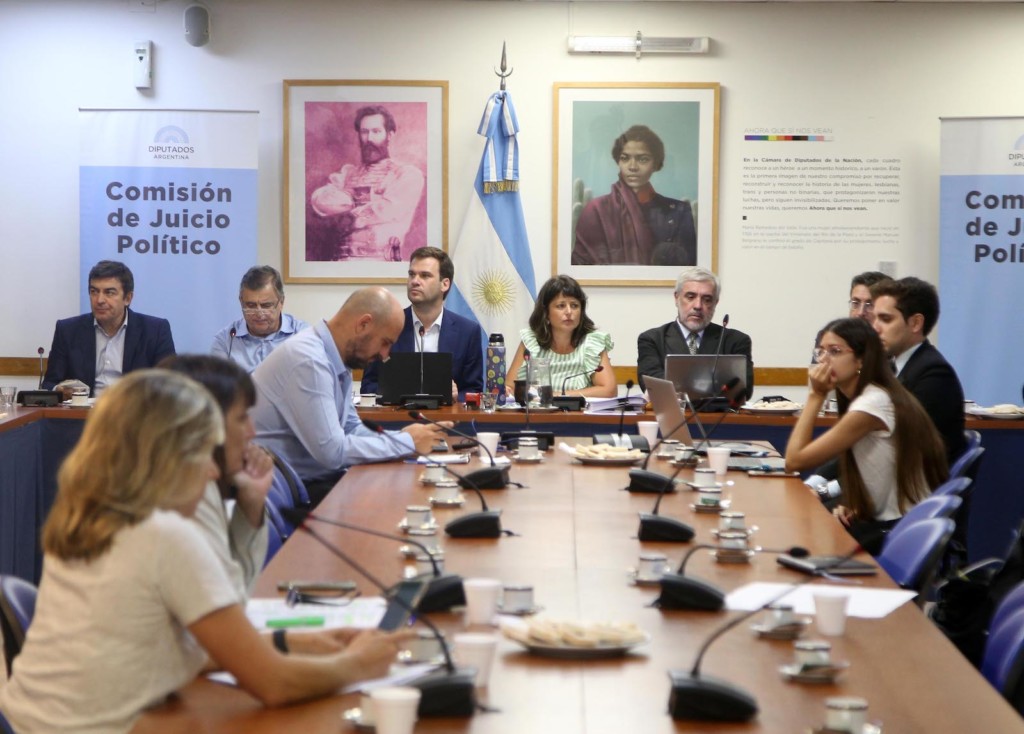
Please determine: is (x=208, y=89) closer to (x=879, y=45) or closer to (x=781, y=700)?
(x=879, y=45)

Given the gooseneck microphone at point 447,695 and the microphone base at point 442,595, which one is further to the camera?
the microphone base at point 442,595

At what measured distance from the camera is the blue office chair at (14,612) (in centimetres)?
221

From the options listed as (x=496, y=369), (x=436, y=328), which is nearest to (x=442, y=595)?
(x=496, y=369)

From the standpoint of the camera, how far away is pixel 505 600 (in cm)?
243

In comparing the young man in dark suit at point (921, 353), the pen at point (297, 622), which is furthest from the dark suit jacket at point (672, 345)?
the pen at point (297, 622)

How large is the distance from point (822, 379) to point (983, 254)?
3556 mm

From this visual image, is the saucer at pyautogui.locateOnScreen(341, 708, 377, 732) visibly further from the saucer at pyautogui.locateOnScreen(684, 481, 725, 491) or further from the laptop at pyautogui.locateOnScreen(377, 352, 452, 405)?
the laptop at pyautogui.locateOnScreen(377, 352, 452, 405)

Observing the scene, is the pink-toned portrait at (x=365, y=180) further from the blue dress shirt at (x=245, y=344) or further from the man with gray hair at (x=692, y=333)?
the man with gray hair at (x=692, y=333)

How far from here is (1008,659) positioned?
2.29 m

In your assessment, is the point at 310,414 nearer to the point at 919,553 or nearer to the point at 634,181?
the point at 919,553

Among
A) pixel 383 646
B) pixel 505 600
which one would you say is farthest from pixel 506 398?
pixel 383 646

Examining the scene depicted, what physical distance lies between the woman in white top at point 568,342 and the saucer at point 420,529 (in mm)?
3276

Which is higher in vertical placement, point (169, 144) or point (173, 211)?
point (169, 144)

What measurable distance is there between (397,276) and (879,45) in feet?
10.7
